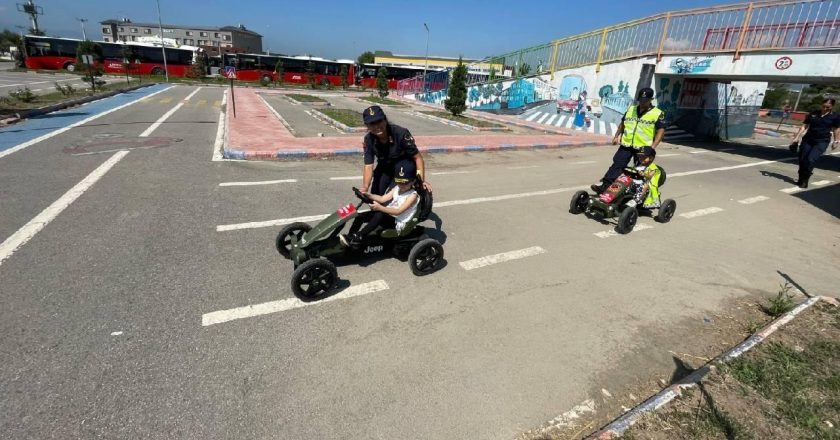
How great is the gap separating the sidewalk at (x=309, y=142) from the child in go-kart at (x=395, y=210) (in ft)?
19.6

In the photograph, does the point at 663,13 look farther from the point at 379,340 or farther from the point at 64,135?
the point at 64,135

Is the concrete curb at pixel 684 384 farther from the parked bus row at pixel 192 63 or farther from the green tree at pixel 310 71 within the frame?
the green tree at pixel 310 71

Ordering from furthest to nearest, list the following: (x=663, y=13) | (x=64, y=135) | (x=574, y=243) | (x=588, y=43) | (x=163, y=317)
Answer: (x=588, y=43) < (x=663, y=13) < (x=64, y=135) < (x=574, y=243) < (x=163, y=317)

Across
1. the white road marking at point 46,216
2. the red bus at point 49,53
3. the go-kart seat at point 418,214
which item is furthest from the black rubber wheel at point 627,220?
the red bus at point 49,53

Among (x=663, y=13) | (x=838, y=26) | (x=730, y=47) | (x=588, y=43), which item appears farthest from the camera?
(x=588, y=43)

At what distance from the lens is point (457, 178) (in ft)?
28.2

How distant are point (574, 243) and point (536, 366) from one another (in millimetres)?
2809

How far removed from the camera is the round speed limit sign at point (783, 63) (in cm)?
1298

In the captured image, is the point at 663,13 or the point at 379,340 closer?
the point at 379,340

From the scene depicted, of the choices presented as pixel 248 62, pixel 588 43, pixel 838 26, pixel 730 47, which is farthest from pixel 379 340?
pixel 248 62

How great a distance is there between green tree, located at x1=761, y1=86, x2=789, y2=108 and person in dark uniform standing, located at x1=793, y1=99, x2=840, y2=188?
150ft

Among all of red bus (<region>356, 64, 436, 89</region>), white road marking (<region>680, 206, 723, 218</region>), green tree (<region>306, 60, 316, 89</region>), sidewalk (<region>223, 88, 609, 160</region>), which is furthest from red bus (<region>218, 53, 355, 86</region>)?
white road marking (<region>680, 206, 723, 218</region>)

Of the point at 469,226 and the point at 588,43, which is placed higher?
the point at 588,43

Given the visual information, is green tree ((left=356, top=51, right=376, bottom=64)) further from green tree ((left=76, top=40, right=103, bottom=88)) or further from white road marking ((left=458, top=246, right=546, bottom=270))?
white road marking ((left=458, top=246, right=546, bottom=270))
